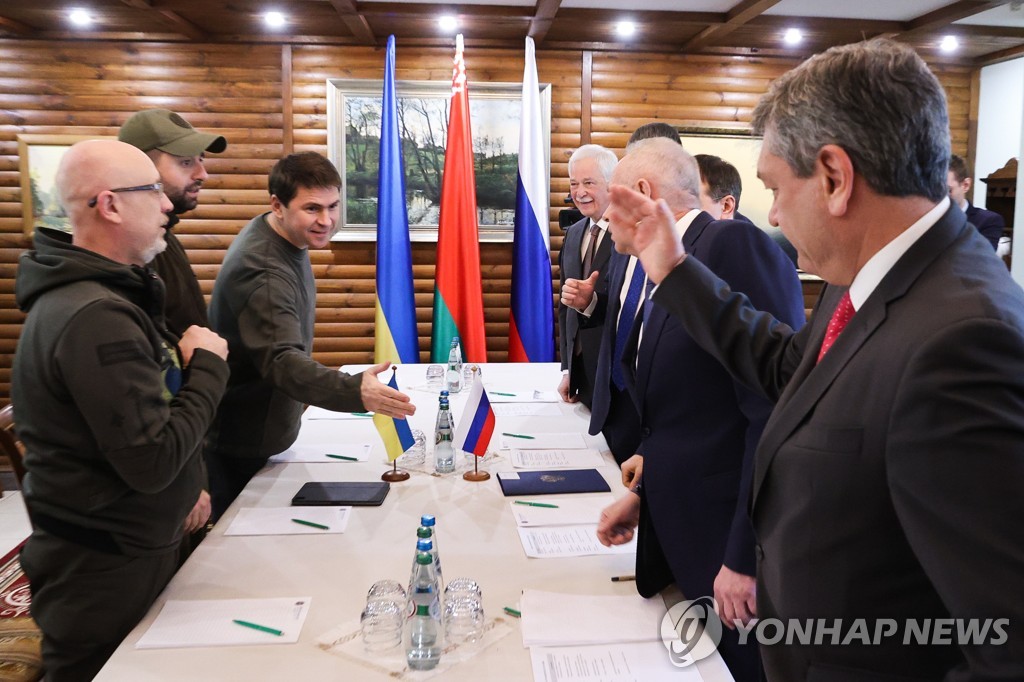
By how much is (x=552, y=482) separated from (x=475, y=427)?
0.28m

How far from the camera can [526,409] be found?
2959mm

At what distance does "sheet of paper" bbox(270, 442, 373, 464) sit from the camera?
2330mm

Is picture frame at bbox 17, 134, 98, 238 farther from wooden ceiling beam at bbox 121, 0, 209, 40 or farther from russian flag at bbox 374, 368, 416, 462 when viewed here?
russian flag at bbox 374, 368, 416, 462

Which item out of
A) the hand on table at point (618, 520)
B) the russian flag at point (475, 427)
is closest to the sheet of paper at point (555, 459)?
the russian flag at point (475, 427)

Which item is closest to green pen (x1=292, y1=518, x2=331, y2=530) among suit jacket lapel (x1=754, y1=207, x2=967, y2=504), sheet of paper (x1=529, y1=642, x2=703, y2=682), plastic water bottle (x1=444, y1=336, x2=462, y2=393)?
sheet of paper (x1=529, y1=642, x2=703, y2=682)

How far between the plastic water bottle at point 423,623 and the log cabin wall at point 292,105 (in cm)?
444

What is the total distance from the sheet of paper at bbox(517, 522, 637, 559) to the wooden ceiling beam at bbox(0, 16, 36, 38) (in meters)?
5.43

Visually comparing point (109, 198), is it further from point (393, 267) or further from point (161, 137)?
point (393, 267)

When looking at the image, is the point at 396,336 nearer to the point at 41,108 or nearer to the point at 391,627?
the point at 41,108

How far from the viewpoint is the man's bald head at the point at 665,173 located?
1837 mm

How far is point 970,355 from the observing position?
750 millimetres

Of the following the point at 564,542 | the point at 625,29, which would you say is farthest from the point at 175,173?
the point at 625,29

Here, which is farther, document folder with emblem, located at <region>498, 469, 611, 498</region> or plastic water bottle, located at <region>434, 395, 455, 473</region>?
plastic water bottle, located at <region>434, 395, 455, 473</region>

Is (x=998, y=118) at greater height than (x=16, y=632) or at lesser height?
greater
